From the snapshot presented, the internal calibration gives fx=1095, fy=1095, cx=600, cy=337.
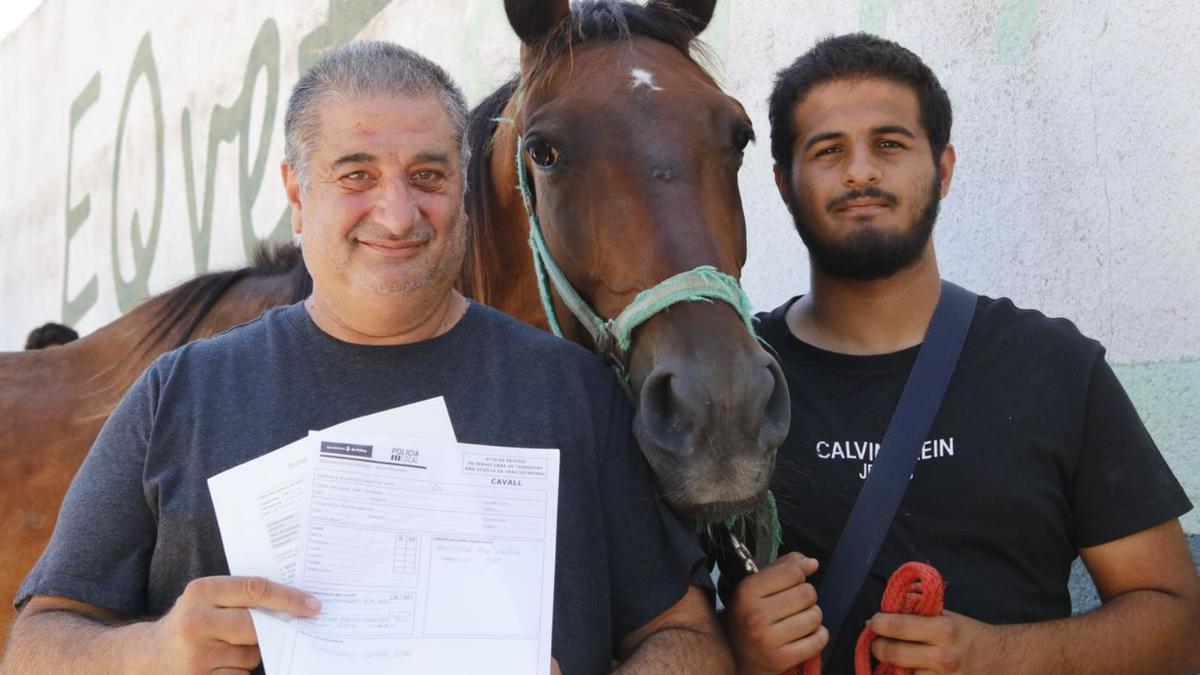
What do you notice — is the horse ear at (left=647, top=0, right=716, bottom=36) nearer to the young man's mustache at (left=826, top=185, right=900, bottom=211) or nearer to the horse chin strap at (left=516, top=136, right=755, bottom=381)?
the young man's mustache at (left=826, top=185, right=900, bottom=211)

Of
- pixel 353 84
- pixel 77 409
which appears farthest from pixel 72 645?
pixel 77 409

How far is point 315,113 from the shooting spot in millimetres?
1557

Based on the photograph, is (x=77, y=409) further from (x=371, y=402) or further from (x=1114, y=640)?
(x=1114, y=640)

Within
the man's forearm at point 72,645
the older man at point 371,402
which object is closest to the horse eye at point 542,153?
the older man at point 371,402

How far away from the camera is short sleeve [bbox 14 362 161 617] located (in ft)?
4.57

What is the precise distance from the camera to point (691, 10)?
2.39 meters

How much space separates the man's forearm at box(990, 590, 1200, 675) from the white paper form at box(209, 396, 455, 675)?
0.93 meters

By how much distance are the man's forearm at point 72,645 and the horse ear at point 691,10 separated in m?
1.61

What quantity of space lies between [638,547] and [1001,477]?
2.24 feet

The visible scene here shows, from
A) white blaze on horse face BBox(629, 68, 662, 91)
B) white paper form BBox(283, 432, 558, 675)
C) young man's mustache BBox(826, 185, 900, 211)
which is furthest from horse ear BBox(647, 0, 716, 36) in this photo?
white paper form BBox(283, 432, 558, 675)

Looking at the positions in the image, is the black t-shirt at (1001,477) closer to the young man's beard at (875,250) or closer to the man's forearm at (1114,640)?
the man's forearm at (1114,640)

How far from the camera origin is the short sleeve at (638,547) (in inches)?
58.5

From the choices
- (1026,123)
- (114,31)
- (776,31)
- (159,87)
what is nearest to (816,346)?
(1026,123)

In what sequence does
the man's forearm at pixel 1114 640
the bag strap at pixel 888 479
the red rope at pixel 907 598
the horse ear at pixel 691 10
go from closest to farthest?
1. the red rope at pixel 907 598
2. the man's forearm at pixel 1114 640
3. the bag strap at pixel 888 479
4. the horse ear at pixel 691 10
